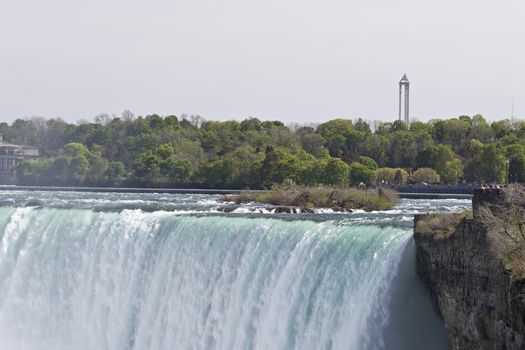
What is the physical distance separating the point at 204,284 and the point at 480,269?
12.1 m

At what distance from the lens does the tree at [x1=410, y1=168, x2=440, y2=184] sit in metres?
103

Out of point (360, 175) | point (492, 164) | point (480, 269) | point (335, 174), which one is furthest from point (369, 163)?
point (480, 269)

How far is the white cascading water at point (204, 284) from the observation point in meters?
29.7

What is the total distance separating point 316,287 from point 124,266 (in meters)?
10.4

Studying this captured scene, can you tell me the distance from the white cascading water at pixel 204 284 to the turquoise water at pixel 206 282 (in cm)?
4

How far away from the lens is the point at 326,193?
Result: 60.8m

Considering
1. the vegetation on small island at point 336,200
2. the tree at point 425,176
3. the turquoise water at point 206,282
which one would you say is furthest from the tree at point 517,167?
Answer: the turquoise water at point 206,282

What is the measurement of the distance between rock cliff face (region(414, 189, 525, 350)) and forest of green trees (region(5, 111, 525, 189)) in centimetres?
5846

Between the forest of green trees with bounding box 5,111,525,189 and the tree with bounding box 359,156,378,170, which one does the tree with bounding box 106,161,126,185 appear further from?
the tree with bounding box 359,156,378,170

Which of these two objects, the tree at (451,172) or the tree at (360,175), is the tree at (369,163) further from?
the tree at (451,172)

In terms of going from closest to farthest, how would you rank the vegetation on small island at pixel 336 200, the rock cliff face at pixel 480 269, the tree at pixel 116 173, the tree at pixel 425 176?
1. the rock cliff face at pixel 480 269
2. the vegetation on small island at pixel 336 200
3. the tree at pixel 425 176
4. the tree at pixel 116 173

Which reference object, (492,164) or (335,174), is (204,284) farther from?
(492,164)

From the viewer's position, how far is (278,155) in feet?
328

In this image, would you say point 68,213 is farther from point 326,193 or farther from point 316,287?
point 326,193
